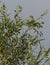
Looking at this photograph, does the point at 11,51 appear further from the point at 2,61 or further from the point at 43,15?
the point at 43,15

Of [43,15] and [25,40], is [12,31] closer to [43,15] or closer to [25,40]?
[25,40]

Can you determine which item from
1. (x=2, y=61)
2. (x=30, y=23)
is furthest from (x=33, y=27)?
(x=2, y=61)

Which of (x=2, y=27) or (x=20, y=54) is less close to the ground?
(x=2, y=27)

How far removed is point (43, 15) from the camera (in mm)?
10016

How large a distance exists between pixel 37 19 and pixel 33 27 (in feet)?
0.96

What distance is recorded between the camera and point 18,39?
991cm

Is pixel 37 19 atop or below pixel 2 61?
atop

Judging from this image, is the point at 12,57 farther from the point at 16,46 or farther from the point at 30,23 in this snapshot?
the point at 30,23

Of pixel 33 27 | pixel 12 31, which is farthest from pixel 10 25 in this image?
pixel 33 27

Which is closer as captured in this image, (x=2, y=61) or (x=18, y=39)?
(x=2, y=61)

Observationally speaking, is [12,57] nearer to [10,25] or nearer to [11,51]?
[11,51]

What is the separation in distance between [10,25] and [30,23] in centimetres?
73

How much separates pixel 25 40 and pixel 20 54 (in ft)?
1.77

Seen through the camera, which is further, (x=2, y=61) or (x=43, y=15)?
(x=43, y=15)
